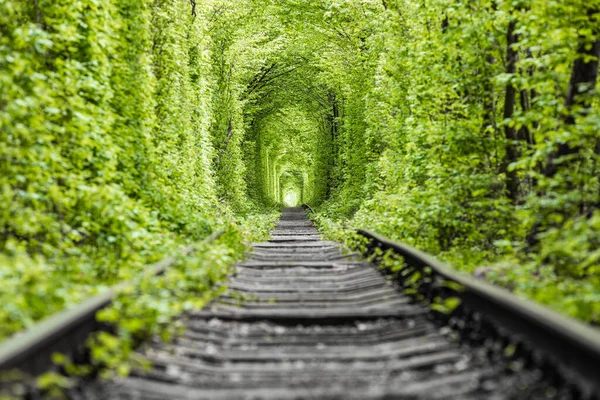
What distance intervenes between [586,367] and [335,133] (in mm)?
33221

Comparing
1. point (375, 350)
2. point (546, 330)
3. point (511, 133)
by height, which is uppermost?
point (511, 133)

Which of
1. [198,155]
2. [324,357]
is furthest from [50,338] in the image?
[198,155]

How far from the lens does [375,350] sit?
4316 millimetres

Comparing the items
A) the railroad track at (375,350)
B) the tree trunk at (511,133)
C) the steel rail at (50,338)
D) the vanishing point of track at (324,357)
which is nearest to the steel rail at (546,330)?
the railroad track at (375,350)

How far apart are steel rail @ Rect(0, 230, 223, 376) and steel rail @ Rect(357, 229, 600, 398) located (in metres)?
2.83

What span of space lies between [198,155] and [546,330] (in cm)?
1331

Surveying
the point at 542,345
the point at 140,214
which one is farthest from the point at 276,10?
the point at 542,345

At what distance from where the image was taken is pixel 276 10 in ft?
94.0

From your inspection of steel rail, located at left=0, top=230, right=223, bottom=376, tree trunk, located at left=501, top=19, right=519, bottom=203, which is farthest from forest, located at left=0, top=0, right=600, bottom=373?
steel rail, located at left=0, top=230, right=223, bottom=376

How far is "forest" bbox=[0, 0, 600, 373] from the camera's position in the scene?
5234 mm

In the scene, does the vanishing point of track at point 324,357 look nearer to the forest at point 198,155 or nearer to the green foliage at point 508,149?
the forest at point 198,155

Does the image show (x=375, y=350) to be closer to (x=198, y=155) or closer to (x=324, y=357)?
(x=324, y=357)

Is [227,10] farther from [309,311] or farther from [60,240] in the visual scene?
[309,311]

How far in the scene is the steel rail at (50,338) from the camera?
2805mm
